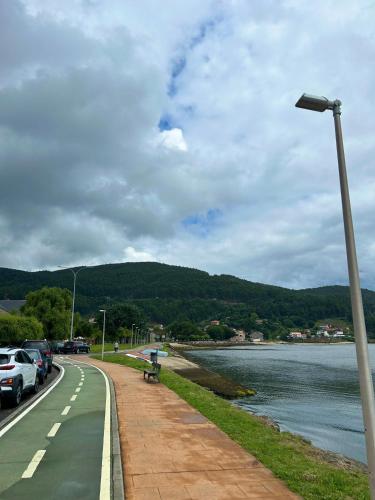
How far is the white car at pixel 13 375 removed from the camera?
541 inches

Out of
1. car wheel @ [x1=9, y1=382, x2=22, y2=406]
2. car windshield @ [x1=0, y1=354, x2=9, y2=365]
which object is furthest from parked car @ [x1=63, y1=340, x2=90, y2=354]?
car windshield @ [x1=0, y1=354, x2=9, y2=365]

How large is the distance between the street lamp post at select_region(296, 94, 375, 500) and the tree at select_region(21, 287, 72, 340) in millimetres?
55387

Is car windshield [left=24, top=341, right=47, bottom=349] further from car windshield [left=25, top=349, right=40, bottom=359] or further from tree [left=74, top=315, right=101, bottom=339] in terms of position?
tree [left=74, top=315, right=101, bottom=339]

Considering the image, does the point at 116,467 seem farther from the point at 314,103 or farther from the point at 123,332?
the point at 123,332

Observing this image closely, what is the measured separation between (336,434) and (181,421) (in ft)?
35.4

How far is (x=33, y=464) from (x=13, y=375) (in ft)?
21.5

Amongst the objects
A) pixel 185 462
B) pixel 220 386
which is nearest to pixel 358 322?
pixel 185 462

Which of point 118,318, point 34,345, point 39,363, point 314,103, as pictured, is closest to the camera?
point 314,103

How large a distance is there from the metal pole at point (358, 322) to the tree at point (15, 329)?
120ft

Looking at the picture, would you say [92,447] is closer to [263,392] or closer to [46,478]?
[46,478]

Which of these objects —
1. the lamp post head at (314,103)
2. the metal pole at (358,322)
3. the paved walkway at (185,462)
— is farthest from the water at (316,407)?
the lamp post head at (314,103)

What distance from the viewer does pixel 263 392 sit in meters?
34.4

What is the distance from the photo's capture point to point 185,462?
8.26 m

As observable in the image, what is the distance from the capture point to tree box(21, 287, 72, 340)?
57688 millimetres
